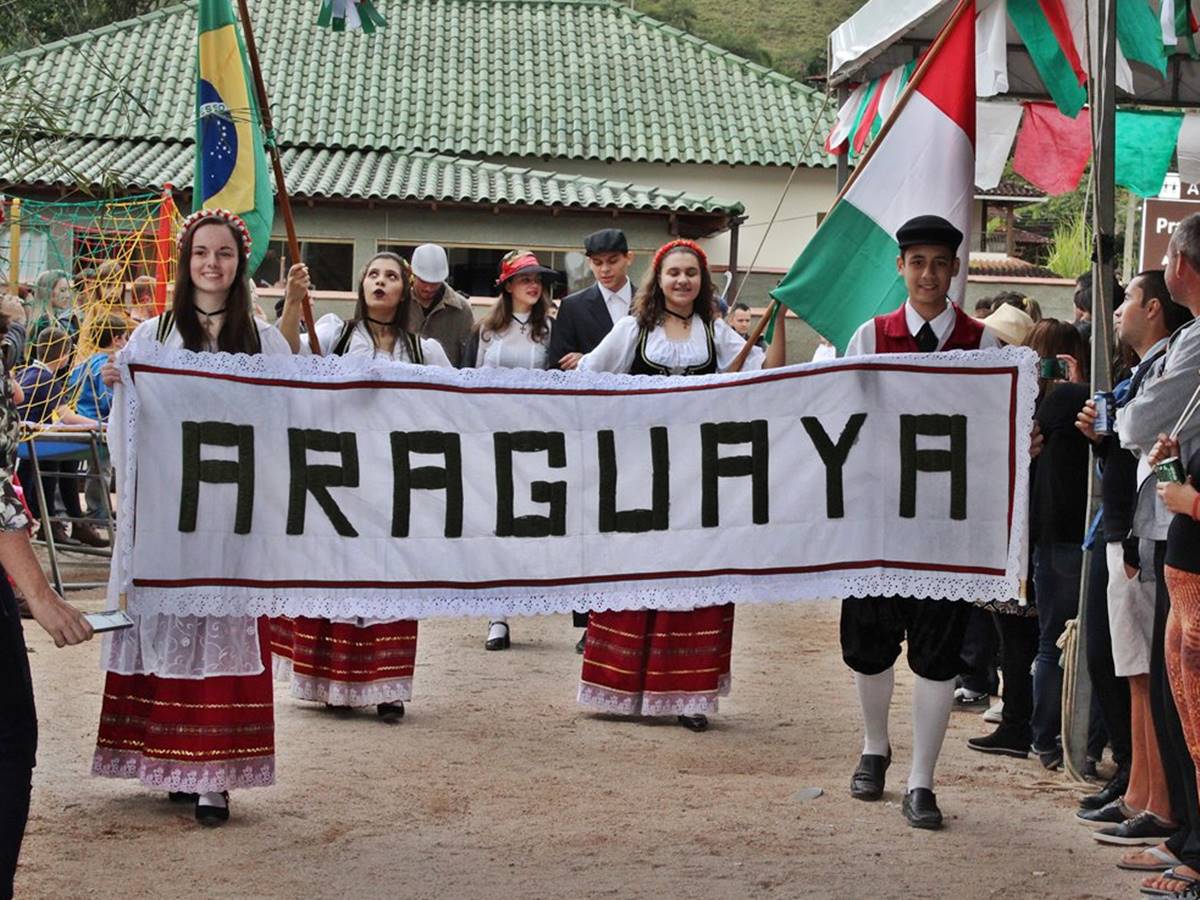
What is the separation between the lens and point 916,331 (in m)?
5.97

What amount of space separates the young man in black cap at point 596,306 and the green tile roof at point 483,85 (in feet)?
66.3

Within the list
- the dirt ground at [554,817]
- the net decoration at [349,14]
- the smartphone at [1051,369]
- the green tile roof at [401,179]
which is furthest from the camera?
the green tile roof at [401,179]

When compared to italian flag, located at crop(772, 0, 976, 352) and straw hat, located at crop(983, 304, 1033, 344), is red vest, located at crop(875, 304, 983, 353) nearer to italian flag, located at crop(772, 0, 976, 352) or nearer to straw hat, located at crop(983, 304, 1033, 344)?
italian flag, located at crop(772, 0, 976, 352)

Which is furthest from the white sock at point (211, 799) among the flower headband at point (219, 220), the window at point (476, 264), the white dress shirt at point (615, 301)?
the window at point (476, 264)

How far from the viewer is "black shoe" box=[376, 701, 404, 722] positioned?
7.57m

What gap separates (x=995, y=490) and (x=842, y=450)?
20.2 inches

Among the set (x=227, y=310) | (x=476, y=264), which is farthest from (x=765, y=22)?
(x=227, y=310)

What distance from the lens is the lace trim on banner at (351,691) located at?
754 cm

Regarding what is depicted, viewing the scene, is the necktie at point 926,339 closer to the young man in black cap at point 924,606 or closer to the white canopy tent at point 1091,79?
the young man in black cap at point 924,606

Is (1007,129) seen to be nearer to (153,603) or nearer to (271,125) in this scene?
(271,125)

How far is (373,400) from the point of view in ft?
18.0

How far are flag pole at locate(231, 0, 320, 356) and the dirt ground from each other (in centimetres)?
168

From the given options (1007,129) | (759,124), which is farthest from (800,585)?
(759,124)

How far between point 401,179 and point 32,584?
23076 mm
